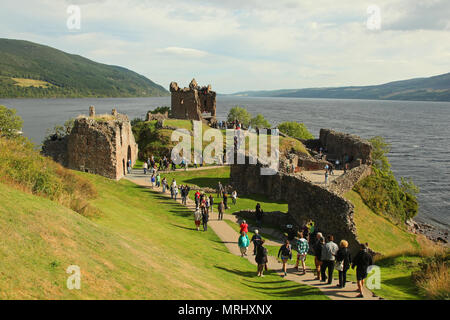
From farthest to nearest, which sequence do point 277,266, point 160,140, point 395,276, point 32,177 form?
1. point 160,140
2. point 277,266
3. point 395,276
4. point 32,177

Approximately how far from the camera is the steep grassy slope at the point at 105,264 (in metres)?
7.33

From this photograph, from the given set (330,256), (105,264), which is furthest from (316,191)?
(105,264)

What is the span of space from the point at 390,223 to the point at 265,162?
1335 centimetres

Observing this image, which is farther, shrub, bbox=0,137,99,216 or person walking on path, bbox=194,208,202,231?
person walking on path, bbox=194,208,202,231

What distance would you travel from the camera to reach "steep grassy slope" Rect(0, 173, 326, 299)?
7.33 meters

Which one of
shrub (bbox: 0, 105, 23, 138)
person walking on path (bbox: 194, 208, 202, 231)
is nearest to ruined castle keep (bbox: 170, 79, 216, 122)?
shrub (bbox: 0, 105, 23, 138)

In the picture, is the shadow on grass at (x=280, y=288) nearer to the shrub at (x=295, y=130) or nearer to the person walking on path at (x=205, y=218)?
the person walking on path at (x=205, y=218)

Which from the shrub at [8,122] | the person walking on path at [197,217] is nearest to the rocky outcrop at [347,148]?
the person walking on path at [197,217]

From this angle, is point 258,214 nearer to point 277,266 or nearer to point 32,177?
point 277,266

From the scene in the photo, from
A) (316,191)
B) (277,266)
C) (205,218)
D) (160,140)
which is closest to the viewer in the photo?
(277,266)

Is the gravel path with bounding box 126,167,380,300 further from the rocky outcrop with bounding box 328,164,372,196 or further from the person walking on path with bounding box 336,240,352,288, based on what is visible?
the rocky outcrop with bounding box 328,164,372,196

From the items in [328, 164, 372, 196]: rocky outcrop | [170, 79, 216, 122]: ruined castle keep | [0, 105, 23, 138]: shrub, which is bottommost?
[328, 164, 372, 196]: rocky outcrop

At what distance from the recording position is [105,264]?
920 centimetres
